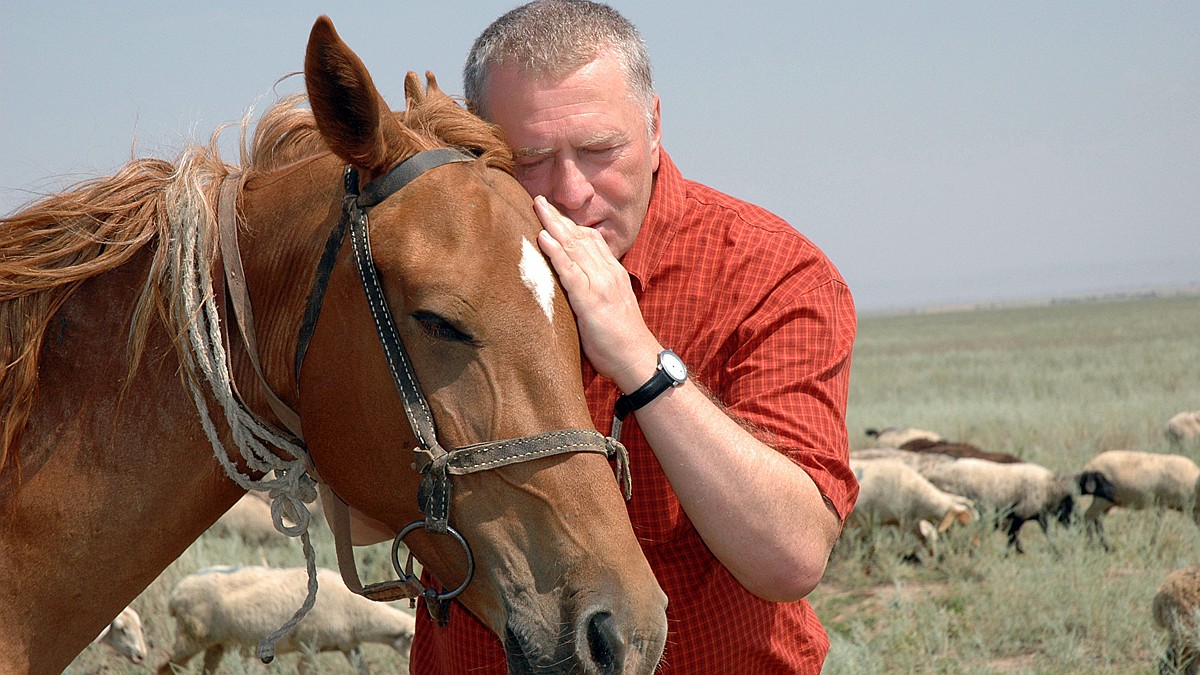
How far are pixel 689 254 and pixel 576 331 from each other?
653 mm

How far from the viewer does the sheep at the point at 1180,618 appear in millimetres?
5406

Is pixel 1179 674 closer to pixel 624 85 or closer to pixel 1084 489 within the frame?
pixel 1084 489

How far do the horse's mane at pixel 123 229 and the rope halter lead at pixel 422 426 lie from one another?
0.29 feet

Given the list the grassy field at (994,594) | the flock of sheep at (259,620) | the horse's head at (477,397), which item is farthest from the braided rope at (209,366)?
the grassy field at (994,594)

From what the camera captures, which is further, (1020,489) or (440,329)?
(1020,489)

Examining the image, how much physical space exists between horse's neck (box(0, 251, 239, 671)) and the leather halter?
0.18 metres

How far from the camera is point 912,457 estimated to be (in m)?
10.4

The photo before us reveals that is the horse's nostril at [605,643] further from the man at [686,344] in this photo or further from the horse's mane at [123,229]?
the horse's mane at [123,229]

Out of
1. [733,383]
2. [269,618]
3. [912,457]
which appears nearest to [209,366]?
[733,383]

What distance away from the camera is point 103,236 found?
77.5 inches

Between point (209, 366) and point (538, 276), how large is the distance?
0.63 metres

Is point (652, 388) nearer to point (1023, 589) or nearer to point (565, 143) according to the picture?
point (565, 143)

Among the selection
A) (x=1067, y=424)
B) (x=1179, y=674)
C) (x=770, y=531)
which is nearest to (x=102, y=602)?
(x=770, y=531)

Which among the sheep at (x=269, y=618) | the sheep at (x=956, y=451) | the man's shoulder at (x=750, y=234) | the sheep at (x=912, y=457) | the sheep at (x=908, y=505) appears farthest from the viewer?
the sheep at (x=956, y=451)
